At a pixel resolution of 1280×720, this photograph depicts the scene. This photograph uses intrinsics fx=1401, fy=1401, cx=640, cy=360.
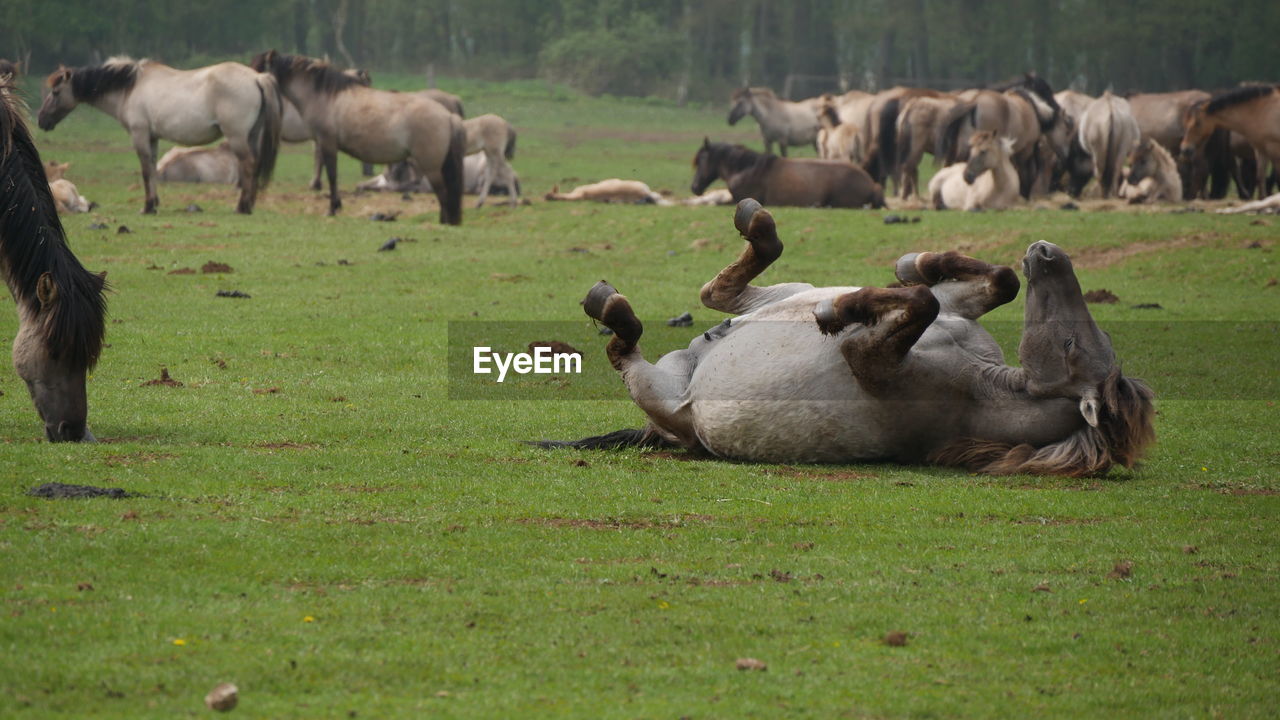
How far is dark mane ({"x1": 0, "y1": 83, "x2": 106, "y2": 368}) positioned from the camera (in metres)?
7.53

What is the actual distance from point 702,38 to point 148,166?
63.5m

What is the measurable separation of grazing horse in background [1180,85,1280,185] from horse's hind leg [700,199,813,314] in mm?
18133

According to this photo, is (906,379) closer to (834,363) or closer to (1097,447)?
(834,363)

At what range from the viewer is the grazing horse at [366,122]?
81.0ft

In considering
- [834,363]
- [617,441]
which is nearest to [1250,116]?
[834,363]

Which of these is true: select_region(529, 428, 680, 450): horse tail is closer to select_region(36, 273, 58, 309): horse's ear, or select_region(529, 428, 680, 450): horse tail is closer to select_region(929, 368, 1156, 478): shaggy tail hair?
select_region(929, 368, 1156, 478): shaggy tail hair

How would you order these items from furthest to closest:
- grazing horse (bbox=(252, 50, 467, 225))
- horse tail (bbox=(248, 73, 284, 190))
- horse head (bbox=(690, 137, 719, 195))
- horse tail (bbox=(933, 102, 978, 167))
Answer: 1. horse tail (bbox=(933, 102, 978, 167))
2. horse head (bbox=(690, 137, 719, 195))
3. grazing horse (bbox=(252, 50, 467, 225))
4. horse tail (bbox=(248, 73, 284, 190))

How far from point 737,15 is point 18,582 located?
78485 millimetres

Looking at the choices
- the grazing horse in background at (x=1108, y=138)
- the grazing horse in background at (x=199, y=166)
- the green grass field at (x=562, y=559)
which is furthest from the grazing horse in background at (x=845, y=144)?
the green grass field at (x=562, y=559)

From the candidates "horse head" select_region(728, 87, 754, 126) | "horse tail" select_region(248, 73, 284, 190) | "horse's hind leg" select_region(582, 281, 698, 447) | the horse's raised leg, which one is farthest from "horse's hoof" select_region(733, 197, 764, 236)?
"horse head" select_region(728, 87, 754, 126)

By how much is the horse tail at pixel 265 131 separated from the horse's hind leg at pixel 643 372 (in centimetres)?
1690

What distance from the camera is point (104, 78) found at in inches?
957

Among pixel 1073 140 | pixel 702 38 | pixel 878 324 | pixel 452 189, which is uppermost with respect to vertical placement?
pixel 878 324

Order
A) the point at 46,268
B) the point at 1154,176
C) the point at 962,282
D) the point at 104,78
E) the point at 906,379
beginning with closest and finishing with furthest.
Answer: the point at 46,268 → the point at 906,379 → the point at 962,282 → the point at 104,78 → the point at 1154,176
